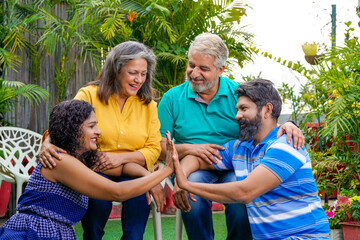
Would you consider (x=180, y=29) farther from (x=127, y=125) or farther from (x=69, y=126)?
(x=69, y=126)

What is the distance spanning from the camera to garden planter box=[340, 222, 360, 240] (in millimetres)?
3906

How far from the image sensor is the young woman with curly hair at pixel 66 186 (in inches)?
99.8

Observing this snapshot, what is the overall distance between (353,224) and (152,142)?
1869 mm

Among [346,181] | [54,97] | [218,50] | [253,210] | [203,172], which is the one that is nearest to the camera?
[253,210]

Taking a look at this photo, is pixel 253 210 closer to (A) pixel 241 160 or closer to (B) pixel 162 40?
(A) pixel 241 160

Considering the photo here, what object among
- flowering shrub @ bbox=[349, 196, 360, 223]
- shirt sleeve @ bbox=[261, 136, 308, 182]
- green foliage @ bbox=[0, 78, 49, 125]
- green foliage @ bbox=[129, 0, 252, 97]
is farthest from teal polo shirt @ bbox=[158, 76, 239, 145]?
green foliage @ bbox=[129, 0, 252, 97]

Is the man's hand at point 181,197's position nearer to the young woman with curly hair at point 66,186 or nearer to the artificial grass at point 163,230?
the young woman with curly hair at point 66,186

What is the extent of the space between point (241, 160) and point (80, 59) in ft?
11.3

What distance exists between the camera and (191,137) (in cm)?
345

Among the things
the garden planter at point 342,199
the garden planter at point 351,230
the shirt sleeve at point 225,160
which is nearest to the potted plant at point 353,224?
the garden planter at point 351,230

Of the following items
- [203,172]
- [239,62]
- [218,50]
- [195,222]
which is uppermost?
[239,62]

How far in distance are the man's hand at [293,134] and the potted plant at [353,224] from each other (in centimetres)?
164

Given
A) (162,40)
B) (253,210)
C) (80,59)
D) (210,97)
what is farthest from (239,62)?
(253,210)

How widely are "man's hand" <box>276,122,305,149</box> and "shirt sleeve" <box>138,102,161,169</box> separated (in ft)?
3.18
